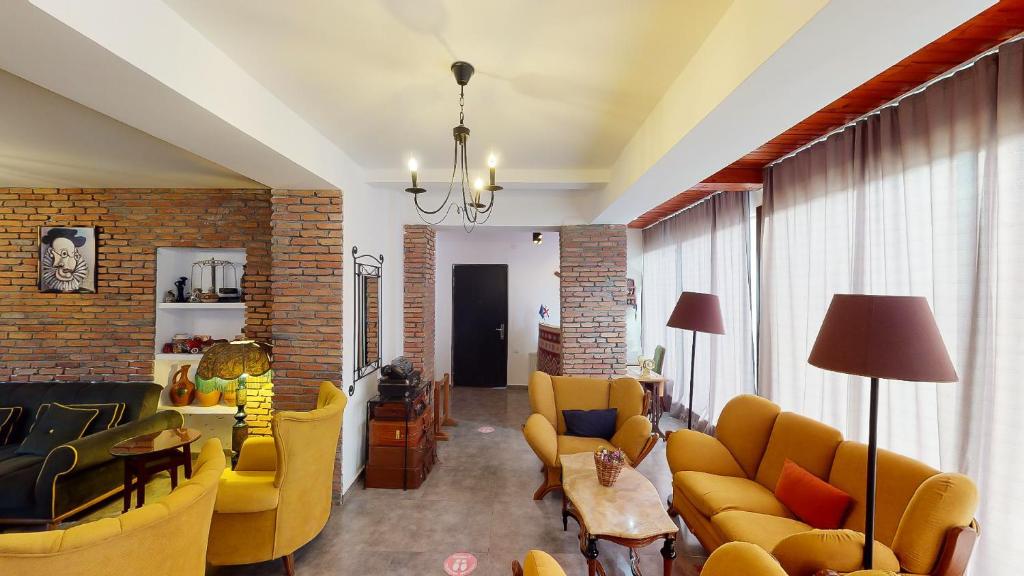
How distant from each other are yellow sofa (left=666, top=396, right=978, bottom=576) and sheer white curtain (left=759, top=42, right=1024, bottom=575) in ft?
0.57

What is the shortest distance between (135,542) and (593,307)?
157 inches

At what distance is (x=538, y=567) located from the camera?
104 centimetres

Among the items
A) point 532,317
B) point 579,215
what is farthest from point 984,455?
point 532,317

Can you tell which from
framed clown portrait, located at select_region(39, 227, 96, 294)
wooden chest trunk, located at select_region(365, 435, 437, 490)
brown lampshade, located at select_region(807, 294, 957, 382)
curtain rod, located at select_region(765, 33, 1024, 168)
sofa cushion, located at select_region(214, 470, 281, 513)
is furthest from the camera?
framed clown portrait, located at select_region(39, 227, 96, 294)

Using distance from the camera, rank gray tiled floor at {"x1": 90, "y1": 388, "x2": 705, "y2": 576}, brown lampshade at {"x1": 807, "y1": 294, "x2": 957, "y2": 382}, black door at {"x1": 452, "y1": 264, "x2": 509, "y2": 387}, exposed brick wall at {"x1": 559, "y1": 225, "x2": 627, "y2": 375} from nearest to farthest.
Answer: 1. brown lampshade at {"x1": 807, "y1": 294, "x2": 957, "y2": 382}
2. gray tiled floor at {"x1": 90, "y1": 388, "x2": 705, "y2": 576}
3. exposed brick wall at {"x1": 559, "y1": 225, "x2": 627, "y2": 375}
4. black door at {"x1": 452, "y1": 264, "x2": 509, "y2": 387}

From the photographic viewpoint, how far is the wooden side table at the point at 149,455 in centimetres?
245

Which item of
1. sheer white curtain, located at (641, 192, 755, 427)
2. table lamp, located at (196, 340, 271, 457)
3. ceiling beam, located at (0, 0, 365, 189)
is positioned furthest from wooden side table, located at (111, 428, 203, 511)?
sheer white curtain, located at (641, 192, 755, 427)

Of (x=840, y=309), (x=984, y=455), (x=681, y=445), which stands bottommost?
(x=681, y=445)

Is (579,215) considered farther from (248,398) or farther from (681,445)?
(248,398)

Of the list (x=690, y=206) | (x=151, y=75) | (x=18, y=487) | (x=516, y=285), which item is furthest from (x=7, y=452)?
(x=690, y=206)

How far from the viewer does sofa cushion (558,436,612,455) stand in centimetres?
319

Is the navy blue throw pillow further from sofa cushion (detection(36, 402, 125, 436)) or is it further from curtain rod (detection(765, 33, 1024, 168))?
sofa cushion (detection(36, 402, 125, 436))

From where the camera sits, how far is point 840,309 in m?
1.49

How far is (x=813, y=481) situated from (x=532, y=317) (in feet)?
16.5
